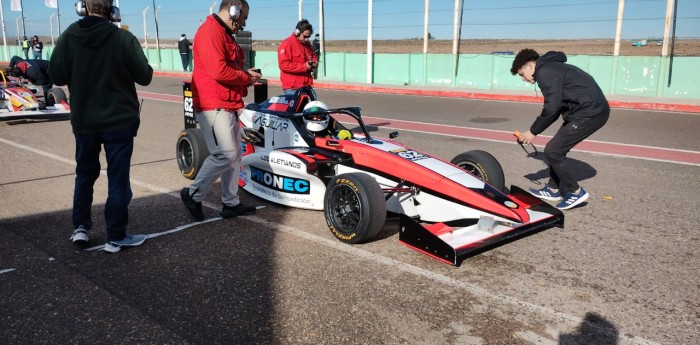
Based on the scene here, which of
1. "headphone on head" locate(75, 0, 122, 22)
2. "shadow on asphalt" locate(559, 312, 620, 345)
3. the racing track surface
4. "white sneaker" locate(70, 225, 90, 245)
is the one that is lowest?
"shadow on asphalt" locate(559, 312, 620, 345)

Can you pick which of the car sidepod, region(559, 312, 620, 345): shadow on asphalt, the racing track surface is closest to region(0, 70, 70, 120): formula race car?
the racing track surface

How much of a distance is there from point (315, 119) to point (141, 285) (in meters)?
2.51

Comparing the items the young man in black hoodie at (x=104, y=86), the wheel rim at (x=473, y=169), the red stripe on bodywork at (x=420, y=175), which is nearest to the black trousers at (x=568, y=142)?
the wheel rim at (x=473, y=169)

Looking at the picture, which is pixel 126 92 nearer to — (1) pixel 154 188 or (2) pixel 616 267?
(1) pixel 154 188

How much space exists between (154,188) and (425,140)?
4.81 metres

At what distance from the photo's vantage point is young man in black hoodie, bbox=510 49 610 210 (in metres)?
5.27

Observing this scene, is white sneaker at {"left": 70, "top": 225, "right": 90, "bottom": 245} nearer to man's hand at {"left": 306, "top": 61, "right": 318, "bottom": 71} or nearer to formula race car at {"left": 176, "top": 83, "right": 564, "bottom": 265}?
formula race car at {"left": 176, "top": 83, "right": 564, "bottom": 265}

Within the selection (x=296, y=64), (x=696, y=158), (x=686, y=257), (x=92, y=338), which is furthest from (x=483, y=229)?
(x=696, y=158)

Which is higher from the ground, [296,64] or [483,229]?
[296,64]

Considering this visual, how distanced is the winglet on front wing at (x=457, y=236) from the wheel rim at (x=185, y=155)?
11.1 ft

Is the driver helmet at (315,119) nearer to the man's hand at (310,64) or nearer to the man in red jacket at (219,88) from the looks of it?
the man in red jacket at (219,88)

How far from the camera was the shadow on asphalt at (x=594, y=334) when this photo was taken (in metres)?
2.96

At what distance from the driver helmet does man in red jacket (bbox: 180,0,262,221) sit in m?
0.73

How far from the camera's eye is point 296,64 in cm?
820
